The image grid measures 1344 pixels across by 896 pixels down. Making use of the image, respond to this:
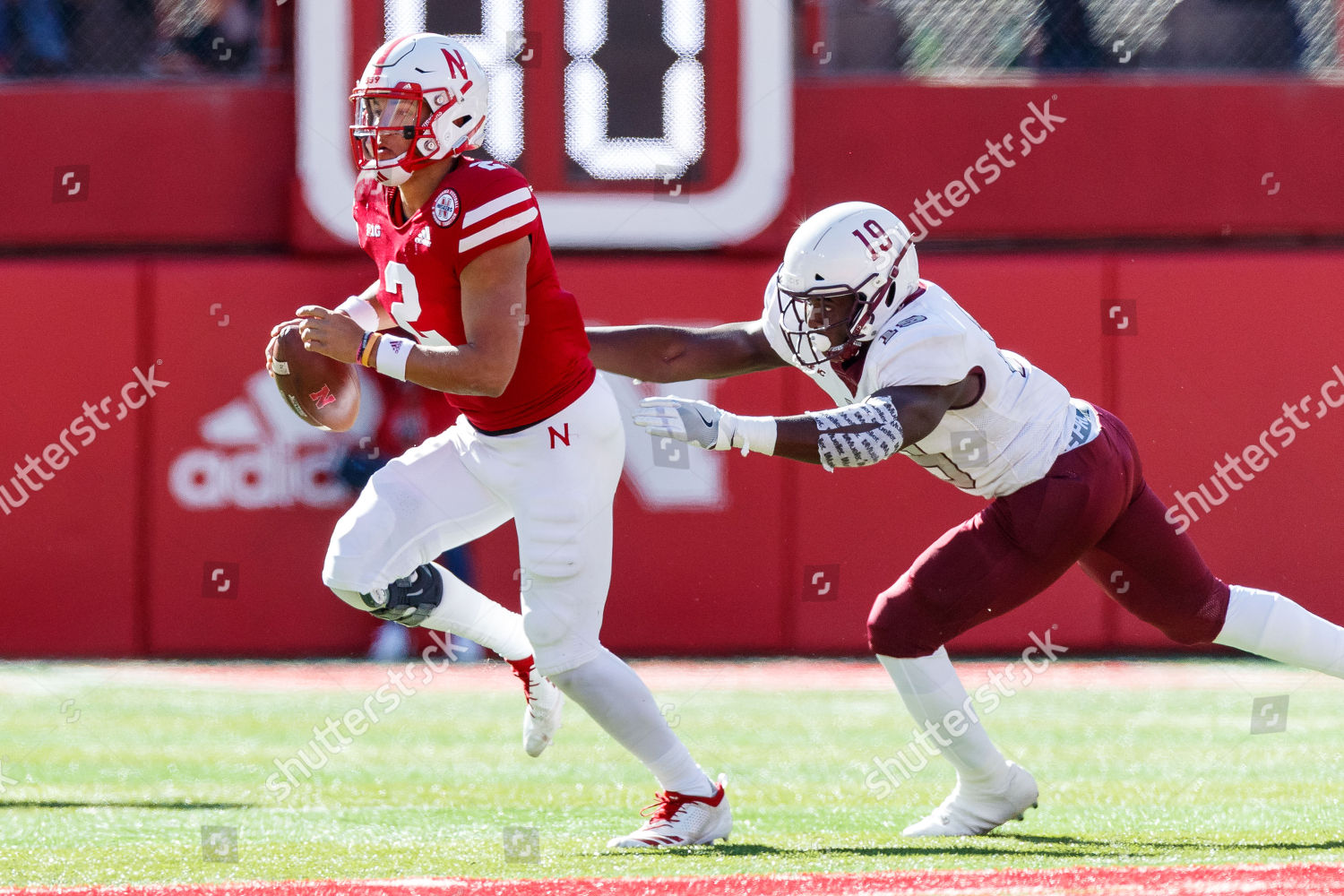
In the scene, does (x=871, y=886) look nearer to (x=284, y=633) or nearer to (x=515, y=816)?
(x=515, y=816)

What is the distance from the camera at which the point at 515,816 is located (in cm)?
414

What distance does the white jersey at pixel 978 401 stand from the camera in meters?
3.41

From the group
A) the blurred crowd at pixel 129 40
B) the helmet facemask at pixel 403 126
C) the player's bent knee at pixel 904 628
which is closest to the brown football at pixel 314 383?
the helmet facemask at pixel 403 126

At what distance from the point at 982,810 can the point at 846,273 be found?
119cm

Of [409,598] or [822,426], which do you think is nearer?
[822,426]

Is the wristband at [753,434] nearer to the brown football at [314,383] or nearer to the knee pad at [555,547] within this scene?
the knee pad at [555,547]

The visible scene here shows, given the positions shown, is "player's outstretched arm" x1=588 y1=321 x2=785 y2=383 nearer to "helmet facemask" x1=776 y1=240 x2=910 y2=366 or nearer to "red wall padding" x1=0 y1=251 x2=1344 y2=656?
"helmet facemask" x1=776 y1=240 x2=910 y2=366

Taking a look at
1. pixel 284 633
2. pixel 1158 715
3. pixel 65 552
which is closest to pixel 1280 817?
pixel 1158 715

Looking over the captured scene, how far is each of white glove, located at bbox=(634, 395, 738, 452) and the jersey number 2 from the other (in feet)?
2.15

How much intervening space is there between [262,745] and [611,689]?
2109 mm

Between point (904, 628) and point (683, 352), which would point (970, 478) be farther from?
point (683, 352)

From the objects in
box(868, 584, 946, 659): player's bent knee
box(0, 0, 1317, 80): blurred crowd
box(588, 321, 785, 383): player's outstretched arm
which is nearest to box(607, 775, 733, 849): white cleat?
box(868, 584, 946, 659): player's bent knee

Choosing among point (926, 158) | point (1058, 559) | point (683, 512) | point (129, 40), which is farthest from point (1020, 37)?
point (1058, 559)

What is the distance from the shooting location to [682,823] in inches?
142
